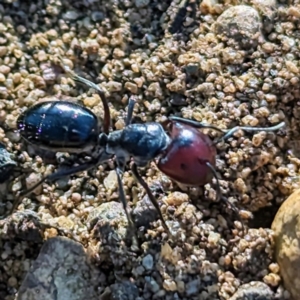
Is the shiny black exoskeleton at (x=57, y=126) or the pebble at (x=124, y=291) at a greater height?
the shiny black exoskeleton at (x=57, y=126)

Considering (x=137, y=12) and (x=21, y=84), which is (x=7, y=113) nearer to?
(x=21, y=84)

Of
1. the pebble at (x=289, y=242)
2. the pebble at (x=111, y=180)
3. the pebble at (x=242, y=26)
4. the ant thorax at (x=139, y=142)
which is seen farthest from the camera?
the pebble at (x=242, y=26)

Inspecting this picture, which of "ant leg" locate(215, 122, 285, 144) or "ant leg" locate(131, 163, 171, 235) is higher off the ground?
"ant leg" locate(215, 122, 285, 144)

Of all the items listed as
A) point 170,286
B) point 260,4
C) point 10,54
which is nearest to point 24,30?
point 10,54

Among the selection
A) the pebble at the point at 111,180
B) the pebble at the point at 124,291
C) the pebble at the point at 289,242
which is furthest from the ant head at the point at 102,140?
the pebble at the point at 289,242

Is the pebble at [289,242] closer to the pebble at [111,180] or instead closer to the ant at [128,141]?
the ant at [128,141]

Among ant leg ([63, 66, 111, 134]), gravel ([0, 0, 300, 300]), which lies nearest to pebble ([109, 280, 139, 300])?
gravel ([0, 0, 300, 300])

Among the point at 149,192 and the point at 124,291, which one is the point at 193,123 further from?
the point at 124,291

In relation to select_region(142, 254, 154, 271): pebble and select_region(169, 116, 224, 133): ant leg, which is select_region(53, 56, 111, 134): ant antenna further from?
select_region(142, 254, 154, 271): pebble
